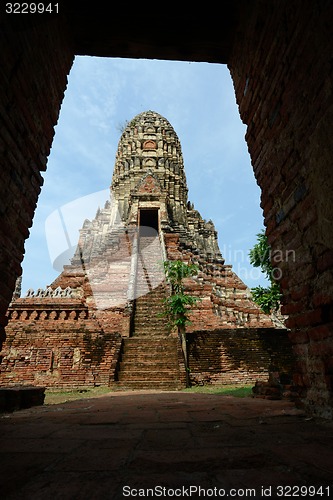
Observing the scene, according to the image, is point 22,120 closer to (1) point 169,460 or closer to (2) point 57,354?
(1) point 169,460

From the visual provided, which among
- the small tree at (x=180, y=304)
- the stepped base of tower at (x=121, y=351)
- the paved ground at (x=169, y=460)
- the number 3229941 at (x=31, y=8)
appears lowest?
the paved ground at (x=169, y=460)

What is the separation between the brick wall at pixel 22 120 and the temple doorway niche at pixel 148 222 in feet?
→ 62.6

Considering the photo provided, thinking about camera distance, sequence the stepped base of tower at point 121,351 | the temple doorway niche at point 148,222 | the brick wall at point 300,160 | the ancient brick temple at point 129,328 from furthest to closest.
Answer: the temple doorway niche at point 148,222, the ancient brick temple at point 129,328, the stepped base of tower at point 121,351, the brick wall at point 300,160

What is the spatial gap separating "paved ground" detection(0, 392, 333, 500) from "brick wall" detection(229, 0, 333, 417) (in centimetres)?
60

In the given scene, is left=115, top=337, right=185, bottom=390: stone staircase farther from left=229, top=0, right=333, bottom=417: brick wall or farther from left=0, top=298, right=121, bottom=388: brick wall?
left=229, top=0, right=333, bottom=417: brick wall

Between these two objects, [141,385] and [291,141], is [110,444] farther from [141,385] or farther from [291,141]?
[141,385]

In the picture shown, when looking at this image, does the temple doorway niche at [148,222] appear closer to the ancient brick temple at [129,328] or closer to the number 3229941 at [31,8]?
the ancient brick temple at [129,328]

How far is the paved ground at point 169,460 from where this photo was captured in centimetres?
112

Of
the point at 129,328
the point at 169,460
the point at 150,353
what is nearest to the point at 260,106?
the point at 169,460

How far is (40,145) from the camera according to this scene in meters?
3.36

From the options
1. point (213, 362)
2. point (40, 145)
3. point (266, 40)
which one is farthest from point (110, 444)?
point (213, 362)

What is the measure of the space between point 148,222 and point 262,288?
1418 cm

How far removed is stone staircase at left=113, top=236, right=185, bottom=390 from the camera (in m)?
8.05

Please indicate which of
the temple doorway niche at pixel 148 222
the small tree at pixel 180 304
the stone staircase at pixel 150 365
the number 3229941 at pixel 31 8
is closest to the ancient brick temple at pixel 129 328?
the stone staircase at pixel 150 365
